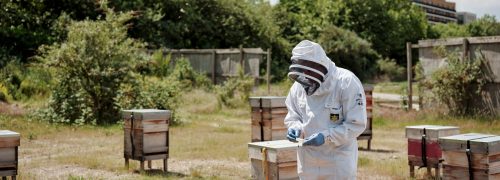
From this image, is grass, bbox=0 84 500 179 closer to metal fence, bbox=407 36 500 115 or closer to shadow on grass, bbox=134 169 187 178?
shadow on grass, bbox=134 169 187 178

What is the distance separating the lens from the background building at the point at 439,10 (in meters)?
78.8

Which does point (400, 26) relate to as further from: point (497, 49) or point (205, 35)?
point (497, 49)

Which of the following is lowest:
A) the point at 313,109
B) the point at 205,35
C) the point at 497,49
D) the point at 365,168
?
the point at 365,168

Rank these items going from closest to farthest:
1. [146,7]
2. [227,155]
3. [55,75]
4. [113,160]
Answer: [113,160] < [227,155] < [55,75] < [146,7]

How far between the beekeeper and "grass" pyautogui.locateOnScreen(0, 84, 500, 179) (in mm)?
4040

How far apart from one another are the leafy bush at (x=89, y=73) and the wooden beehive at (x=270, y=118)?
6118mm

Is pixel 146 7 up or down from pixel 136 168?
up

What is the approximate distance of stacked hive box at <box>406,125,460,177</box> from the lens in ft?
26.9

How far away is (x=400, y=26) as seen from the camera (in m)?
45.6

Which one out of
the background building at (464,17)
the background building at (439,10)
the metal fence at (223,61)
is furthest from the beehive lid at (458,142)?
the background building at (464,17)

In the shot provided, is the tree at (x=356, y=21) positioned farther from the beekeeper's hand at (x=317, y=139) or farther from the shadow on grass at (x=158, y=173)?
the beekeeper's hand at (x=317, y=139)

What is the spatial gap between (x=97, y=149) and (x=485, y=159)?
7.48m

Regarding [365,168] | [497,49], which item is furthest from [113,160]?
[497,49]

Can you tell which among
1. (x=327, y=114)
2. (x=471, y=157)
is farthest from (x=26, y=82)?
(x=327, y=114)
